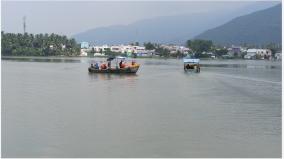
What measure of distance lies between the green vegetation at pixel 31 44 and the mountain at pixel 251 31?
68.9 m

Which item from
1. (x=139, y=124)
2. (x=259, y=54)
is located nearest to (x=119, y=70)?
(x=139, y=124)

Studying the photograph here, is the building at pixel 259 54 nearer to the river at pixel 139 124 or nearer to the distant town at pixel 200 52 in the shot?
the distant town at pixel 200 52

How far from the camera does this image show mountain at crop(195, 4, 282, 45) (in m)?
130

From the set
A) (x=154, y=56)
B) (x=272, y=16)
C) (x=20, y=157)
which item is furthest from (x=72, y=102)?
(x=272, y=16)

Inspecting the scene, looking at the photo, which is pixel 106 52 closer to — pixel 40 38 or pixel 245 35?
pixel 40 38

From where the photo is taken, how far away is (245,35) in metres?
137

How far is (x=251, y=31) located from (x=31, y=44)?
3568 inches

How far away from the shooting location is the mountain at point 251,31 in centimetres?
13025

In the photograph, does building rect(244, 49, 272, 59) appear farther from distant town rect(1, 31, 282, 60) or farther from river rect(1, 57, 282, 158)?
river rect(1, 57, 282, 158)

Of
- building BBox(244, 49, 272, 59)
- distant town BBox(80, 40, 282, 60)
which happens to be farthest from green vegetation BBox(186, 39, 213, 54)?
building BBox(244, 49, 272, 59)

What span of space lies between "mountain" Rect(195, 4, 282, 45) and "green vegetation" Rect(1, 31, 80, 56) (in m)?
68.9

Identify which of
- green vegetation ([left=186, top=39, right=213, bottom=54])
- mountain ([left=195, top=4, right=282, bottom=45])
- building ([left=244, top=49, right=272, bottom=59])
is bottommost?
building ([left=244, top=49, right=272, bottom=59])

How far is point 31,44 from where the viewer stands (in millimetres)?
58469

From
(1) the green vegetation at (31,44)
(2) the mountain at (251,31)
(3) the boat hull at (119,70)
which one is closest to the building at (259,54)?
(1) the green vegetation at (31,44)
